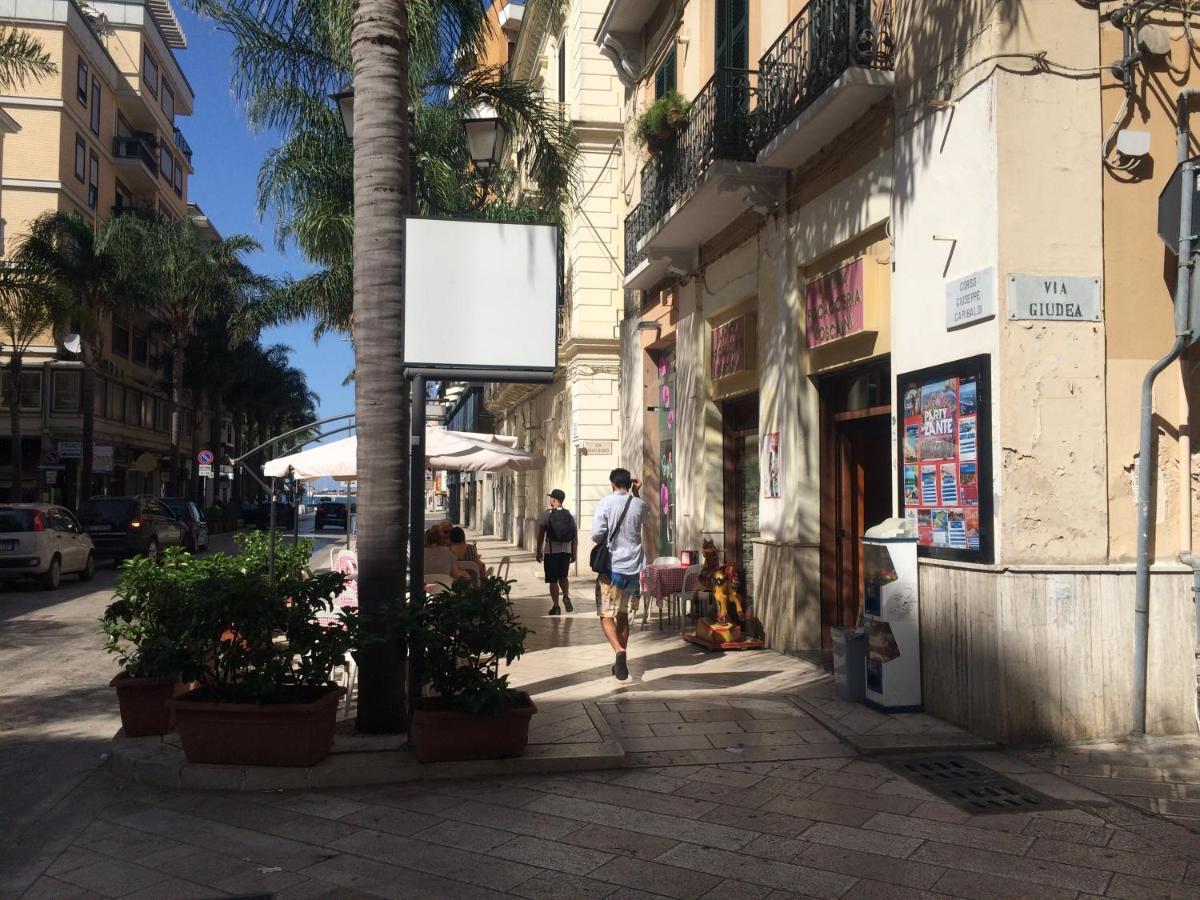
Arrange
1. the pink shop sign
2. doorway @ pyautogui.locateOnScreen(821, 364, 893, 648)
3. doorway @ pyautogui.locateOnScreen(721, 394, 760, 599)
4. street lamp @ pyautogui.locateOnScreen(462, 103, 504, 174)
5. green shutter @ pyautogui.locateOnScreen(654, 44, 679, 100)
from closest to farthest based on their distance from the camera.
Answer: the pink shop sign, doorway @ pyautogui.locateOnScreen(821, 364, 893, 648), street lamp @ pyautogui.locateOnScreen(462, 103, 504, 174), doorway @ pyautogui.locateOnScreen(721, 394, 760, 599), green shutter @ pyautogui.locateOnScreen(654, 44, 679, 100)

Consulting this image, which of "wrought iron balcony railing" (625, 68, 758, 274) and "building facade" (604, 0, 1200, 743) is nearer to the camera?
"building facade" (604, 0, 1200, 743)

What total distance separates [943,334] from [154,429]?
51.2 m

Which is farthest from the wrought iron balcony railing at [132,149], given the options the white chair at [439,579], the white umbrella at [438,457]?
the white chair at [439,579]

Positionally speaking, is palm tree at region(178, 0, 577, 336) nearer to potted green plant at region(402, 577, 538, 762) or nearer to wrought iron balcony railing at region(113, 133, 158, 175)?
potted green plant at region(402, 577, 538, 762)

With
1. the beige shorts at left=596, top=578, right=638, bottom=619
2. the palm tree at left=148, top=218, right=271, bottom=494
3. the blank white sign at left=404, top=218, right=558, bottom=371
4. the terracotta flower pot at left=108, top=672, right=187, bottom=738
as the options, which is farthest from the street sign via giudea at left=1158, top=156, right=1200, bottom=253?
the palm tree at left=148, top=218, right=271, bottom=494

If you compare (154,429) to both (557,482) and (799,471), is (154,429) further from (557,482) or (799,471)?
(799,471)

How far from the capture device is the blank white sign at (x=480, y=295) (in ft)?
22.6

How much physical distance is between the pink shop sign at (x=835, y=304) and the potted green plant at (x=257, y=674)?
519cm

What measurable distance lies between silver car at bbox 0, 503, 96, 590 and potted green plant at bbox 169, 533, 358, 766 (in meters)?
14.2

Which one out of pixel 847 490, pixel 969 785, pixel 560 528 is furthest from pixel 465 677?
pixel 560 528

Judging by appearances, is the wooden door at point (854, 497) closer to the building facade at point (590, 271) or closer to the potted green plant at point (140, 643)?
the potted green plant at point (140, 643)

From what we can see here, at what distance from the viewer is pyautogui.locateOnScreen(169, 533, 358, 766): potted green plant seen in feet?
19.7

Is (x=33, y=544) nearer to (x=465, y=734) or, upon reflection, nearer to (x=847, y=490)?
(x=847, y=490)

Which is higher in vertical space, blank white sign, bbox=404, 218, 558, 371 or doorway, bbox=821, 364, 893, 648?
blank white sign, bbox=404, 218, 558, 371
